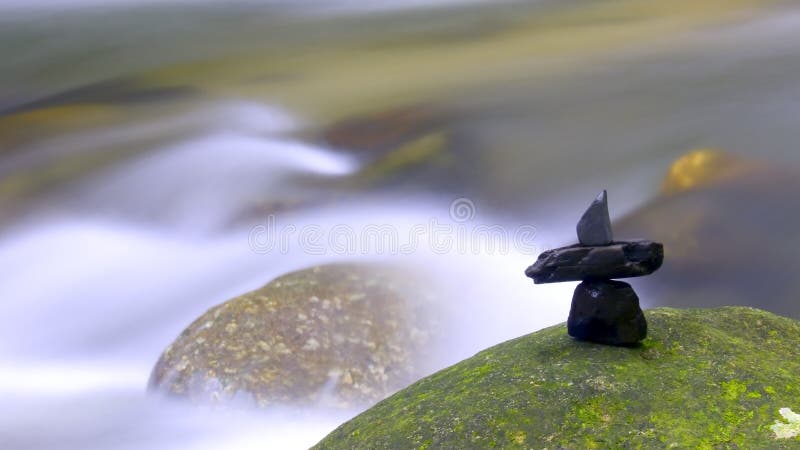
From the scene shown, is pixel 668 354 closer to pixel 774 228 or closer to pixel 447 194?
pixel 774 228

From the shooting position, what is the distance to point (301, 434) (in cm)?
828

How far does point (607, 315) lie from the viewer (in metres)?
4.43

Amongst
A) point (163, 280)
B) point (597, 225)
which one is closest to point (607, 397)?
point (597, 225)

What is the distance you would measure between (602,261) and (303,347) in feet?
16.6

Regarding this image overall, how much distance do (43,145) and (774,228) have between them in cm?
1409

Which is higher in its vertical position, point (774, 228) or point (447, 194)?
point (447, 194)

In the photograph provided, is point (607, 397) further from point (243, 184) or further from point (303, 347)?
point (243, 184)

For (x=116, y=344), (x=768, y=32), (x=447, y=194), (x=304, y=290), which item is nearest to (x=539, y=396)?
(x=304, y=290)

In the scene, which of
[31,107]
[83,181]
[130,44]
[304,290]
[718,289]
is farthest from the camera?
[130,44]

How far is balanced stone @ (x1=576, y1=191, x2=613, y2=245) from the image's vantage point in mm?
4539

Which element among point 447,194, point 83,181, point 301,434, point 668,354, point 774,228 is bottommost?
point 301,434

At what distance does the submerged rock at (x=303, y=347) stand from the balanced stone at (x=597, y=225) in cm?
466

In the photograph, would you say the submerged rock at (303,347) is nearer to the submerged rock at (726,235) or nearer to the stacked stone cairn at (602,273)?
the submerged rock at (726,235)

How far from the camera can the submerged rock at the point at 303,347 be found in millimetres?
8578
